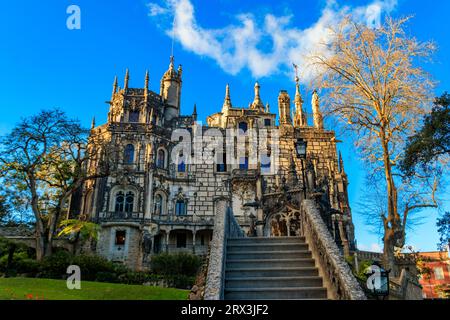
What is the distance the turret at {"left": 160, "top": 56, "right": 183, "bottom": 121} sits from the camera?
4369cm

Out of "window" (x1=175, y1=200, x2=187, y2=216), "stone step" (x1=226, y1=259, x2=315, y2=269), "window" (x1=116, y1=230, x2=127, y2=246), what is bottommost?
"stone step" (x1=226, y1=259, x2=315, y2=269)

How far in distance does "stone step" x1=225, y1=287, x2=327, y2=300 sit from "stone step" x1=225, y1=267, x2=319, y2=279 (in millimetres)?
788

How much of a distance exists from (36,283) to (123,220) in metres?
17.7

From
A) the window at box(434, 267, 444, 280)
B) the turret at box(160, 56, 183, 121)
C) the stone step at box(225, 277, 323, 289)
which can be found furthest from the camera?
the window at box(434, 267, 444, 280)

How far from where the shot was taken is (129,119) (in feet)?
134

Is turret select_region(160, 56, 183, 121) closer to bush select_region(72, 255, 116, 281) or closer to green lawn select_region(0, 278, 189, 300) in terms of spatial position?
bush select_region(72, 255, 116, 281)

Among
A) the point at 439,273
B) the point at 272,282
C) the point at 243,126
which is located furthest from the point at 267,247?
the point at 439,273

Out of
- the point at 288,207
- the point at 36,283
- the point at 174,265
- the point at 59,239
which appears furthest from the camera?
the point at 59,239

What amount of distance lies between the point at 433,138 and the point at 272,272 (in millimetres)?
9793

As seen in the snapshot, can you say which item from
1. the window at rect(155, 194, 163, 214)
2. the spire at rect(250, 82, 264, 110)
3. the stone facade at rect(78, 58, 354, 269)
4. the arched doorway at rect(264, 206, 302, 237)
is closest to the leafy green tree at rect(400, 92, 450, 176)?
the arched doorway at rect(264, 206, 302, 237)

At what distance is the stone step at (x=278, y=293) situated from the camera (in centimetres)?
816
